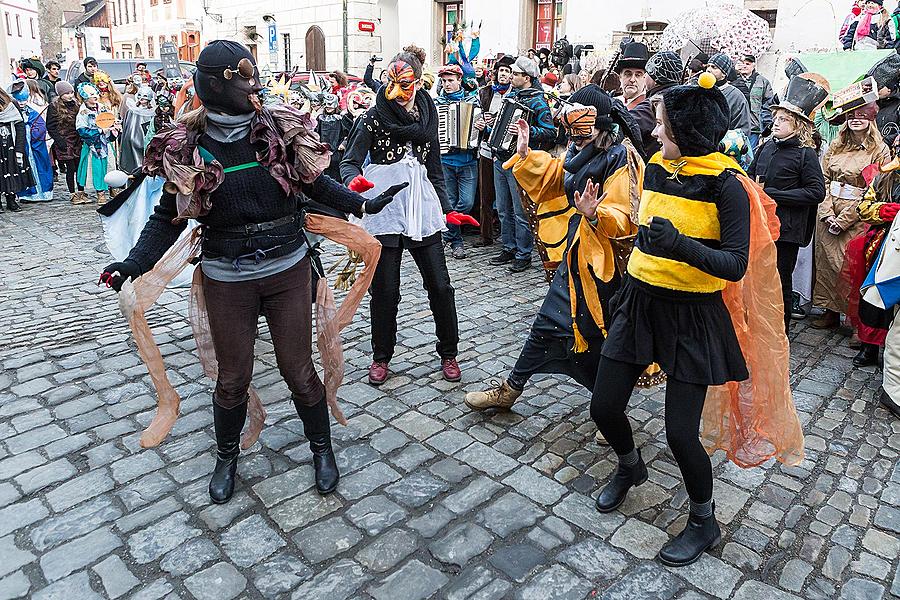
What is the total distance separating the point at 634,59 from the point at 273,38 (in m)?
25.3

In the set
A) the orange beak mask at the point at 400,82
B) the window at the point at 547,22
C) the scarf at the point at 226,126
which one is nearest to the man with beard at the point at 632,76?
the orange beak mask at the point at 400,82

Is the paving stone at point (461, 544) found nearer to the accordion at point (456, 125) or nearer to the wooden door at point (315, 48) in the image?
the accordion at point (456, 125)

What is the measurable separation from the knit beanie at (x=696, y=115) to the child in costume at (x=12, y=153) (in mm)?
10462

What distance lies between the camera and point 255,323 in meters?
3.29

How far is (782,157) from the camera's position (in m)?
5.25

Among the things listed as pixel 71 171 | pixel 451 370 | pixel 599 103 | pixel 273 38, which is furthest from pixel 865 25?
pixel 273 38

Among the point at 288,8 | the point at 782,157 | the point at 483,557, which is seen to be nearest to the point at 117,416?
the point at 483,557

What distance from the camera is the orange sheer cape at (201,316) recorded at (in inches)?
130

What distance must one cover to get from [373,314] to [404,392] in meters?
0.54

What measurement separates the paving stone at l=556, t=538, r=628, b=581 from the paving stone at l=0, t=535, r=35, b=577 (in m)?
2.18

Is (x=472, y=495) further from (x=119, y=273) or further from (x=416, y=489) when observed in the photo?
(x=119, y=273)

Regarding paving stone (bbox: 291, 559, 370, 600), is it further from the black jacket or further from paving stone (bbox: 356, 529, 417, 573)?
the black jacket

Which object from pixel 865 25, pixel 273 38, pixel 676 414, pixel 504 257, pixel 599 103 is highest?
pixel 273 38

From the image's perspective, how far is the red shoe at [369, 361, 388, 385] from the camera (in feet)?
15.2
